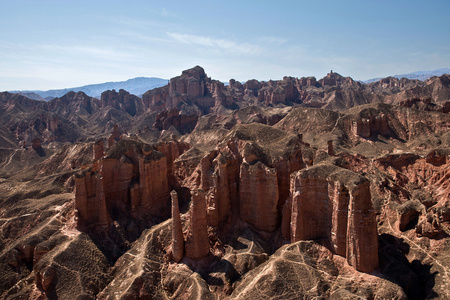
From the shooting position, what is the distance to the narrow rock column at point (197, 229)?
2894 centimetres

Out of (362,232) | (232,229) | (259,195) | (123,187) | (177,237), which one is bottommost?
(232,229)

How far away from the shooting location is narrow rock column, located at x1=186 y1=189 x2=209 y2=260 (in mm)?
28938

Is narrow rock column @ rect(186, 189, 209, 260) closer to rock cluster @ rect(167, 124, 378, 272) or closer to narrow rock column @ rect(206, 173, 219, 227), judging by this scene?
rock cluster @ rect(167, 124, 378, 272)

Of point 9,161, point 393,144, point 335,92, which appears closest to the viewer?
point 393,144

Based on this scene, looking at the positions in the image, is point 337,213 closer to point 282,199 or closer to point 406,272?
point 406,272

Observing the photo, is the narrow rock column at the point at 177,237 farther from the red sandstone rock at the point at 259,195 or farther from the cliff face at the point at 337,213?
the cliff face at the point at 337,213

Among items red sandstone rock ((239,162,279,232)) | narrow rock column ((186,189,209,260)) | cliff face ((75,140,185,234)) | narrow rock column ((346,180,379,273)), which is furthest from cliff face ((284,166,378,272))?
cliff face ((75,140,185,234))

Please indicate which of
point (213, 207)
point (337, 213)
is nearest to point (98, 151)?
point (213, 207)

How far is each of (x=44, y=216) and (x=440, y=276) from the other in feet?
130

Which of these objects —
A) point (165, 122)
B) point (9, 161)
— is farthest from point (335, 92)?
point (9, 161)

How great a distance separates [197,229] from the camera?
2911cm

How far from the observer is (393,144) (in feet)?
245

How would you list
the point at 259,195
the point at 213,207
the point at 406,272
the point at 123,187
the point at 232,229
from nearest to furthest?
the point at 406,272, the point at 259,195, the point at 213,207, the point at 232,229, the point at 123,187

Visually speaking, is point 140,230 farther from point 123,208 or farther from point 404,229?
point 404,229
